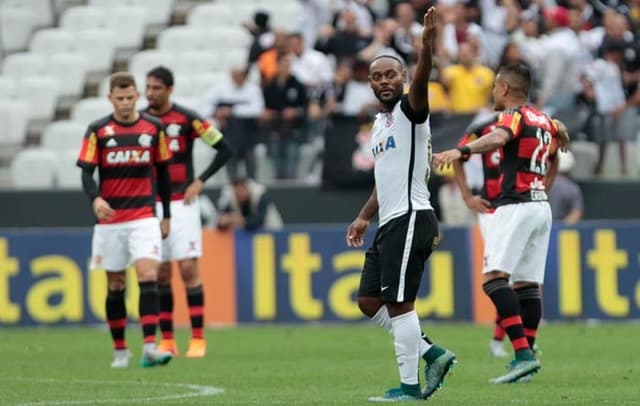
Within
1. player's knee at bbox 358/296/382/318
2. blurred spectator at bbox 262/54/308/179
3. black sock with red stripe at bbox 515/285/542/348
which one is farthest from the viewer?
blurred spectator at bbox 262/54/308/179

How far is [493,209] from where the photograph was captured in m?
13.0

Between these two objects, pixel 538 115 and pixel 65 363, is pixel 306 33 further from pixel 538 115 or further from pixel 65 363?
pixel 538 115

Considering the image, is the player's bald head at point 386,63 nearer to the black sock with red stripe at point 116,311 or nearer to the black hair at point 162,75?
the black sock with red stripe at point 116,311

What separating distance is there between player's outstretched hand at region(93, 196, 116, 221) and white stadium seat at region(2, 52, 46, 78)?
12310 millimetres

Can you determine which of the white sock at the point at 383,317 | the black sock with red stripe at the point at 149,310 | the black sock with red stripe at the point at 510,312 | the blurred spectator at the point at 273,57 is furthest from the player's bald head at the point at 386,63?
the blurred spectator at the point at 273,57

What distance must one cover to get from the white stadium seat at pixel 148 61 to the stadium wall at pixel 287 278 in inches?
183

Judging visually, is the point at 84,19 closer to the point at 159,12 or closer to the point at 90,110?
the point at 159,12

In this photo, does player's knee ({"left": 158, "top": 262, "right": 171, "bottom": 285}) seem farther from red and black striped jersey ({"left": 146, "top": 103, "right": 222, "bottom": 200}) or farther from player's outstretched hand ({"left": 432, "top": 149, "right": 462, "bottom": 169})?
player's outstretched hand ({"left": 432, "top": 149, "right": 462, "bottom": 169})

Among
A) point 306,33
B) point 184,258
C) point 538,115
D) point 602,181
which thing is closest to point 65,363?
point 184,258

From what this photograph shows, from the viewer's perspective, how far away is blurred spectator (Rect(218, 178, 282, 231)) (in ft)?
65.4

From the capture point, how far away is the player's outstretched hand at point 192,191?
1486 centimetres

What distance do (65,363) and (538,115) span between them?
4956 mm

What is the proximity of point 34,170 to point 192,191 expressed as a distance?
27.2ft

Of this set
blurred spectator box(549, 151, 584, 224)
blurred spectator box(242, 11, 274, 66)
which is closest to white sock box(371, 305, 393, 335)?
blurred spectator box(549, 151, 584, 224)
